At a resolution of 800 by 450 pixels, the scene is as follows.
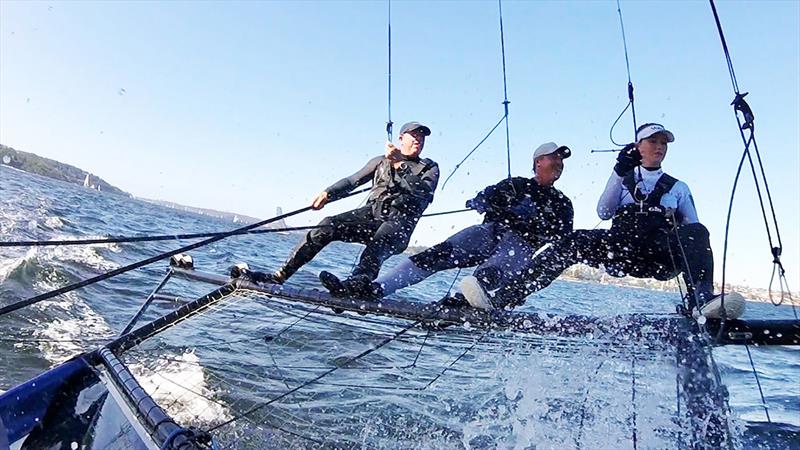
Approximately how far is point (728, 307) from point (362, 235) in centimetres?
288

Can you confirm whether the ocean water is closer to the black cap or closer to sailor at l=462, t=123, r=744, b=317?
sailor at l=462, t=123, r=744, b=317

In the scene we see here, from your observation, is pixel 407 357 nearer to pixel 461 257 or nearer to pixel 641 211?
pixel 461 257

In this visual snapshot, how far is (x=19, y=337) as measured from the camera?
593 cm

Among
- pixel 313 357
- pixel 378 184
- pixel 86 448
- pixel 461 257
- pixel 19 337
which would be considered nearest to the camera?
pixel 86 448

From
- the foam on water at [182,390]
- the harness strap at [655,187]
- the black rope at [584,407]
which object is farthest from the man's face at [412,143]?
the foam on water at [182,390]

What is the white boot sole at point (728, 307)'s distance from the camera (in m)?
3.15

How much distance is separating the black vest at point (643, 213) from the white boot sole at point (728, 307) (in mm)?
710

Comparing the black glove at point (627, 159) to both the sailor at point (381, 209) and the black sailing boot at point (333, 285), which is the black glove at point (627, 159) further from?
the black sailing boot at point (333, 285)

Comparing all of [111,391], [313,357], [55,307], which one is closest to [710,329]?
[111,391]

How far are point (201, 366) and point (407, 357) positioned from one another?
9.98 ft

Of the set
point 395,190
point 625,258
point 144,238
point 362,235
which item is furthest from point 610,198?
point 144,238

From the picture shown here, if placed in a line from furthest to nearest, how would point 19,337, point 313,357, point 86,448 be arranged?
1. point 313,357
2. point 19,337
3. point 86,448

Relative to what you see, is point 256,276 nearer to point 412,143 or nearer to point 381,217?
point 381,217

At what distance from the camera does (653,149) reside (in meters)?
4.26
